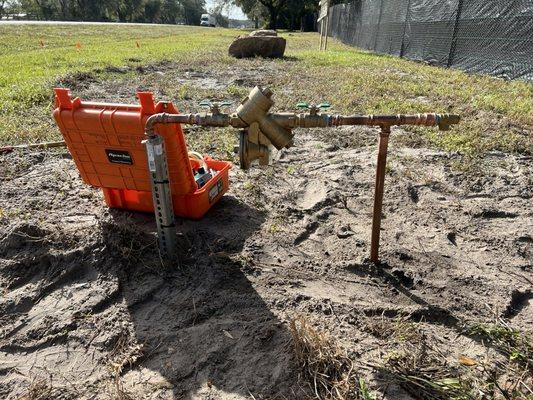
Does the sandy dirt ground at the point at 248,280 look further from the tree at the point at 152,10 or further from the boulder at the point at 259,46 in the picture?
the tree at the point at 152,10

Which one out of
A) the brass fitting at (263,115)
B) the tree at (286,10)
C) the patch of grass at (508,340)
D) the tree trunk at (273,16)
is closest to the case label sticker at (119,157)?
the brass fitting at (263,115)

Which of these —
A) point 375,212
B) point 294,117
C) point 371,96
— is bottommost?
point 371,96

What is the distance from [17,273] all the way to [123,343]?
3.37ft

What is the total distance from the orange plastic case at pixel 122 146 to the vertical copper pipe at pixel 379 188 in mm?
1208

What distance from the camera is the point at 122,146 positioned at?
2.57 meters

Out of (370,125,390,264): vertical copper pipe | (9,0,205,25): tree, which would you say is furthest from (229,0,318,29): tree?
(370,125,390,264): vertical copper pipe

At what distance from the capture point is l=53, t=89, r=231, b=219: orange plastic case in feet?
8.07

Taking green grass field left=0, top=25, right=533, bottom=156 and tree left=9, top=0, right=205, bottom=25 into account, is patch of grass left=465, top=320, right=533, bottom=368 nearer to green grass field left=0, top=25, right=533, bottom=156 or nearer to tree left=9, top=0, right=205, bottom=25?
green grass field left=0, top=25, right=533, bottom=156

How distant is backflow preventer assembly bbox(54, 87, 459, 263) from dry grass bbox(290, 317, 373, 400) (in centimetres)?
84

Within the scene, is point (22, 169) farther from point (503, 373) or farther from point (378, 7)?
point (378, 7)

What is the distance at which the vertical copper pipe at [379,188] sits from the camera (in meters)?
2.22

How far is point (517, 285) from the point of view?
241cm

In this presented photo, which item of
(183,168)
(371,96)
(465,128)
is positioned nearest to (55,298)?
(183,168)

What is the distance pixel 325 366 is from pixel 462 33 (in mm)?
10758
